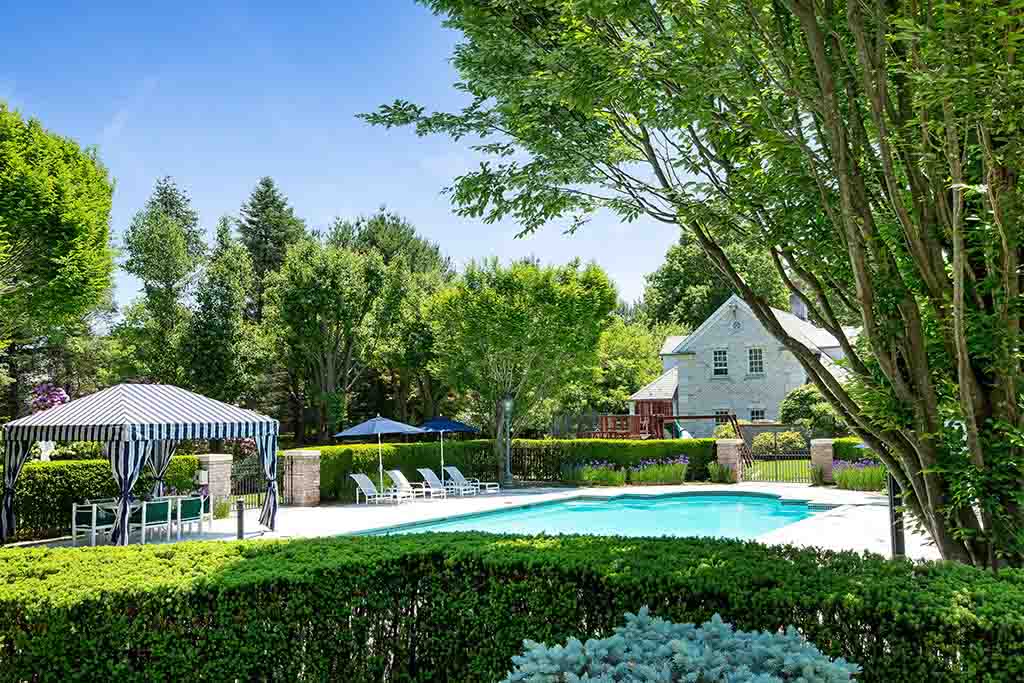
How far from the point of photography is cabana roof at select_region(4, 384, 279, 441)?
1210cm

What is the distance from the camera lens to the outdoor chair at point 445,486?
2108 centimetres

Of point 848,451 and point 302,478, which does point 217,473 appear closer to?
point 302,478

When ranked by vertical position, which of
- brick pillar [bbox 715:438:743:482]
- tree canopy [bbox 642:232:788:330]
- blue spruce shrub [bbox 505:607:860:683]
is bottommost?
brick pillar [bbox 715:438:743:482]

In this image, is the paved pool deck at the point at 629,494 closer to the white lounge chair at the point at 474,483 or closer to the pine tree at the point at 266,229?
the white lounge chair at the point at 474,483

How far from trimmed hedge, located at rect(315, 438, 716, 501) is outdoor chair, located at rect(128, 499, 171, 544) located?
6770 mm

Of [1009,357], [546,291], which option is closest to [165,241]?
[546,291]

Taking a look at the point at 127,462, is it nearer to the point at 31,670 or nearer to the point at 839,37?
the point at 31,670

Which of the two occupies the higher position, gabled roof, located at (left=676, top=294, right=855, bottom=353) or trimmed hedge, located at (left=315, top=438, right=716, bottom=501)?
gabled roof, located at (left=676, top=294, right=855, bottom=353)

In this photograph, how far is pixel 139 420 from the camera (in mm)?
12172

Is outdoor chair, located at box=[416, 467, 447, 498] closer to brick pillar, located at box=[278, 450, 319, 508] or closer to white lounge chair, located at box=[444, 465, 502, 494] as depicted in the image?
white lounge chair, located at box=[444, 465, 502, 494]

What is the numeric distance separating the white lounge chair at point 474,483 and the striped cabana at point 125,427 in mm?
8920

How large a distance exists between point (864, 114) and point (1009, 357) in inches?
82.6

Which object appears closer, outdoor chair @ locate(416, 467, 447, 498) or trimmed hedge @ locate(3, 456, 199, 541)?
trimmed hedge @ locate(3, 456, 199, 541)

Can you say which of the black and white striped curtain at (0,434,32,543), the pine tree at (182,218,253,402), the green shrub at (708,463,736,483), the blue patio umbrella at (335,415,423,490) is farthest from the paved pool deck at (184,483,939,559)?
the pine tree at (182,218,253,402)
